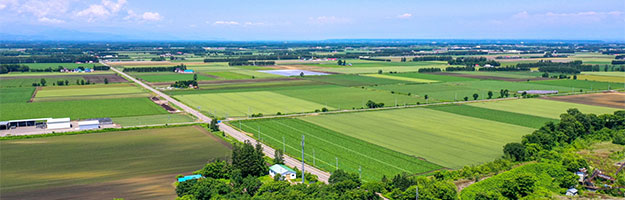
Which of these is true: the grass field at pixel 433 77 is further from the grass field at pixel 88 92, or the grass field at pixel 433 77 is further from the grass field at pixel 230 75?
the grass field at pixel 88 92

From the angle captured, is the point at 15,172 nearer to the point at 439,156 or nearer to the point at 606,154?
the point at 439,156

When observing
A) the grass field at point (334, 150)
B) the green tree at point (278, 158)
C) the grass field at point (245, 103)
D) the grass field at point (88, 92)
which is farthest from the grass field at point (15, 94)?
the green tree at point (278, 158)

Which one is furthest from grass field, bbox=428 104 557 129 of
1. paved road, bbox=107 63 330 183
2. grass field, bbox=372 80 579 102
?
paved road, bbox=107 63 330 183

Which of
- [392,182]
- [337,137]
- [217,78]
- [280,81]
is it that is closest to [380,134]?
→ [337,137]

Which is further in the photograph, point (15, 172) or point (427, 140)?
point (427, 140)

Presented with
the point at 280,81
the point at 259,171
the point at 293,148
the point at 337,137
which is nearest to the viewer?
the point at 259,171

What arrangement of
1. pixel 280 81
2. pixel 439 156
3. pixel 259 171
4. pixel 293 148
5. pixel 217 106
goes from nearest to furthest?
1. pixel 259 171
2. pixel 439 156
3. pixel 293 148
4. pixel 217 106
5. pixel 280 81
